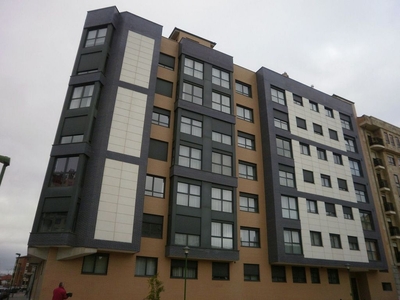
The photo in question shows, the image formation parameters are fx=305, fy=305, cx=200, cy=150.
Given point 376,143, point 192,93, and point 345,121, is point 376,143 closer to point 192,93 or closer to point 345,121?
point 345,121

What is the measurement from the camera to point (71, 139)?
2250 cm

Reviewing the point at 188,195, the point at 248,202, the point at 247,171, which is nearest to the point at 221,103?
the point at 247,171

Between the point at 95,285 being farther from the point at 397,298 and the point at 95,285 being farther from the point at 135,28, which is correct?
the point at 397,298

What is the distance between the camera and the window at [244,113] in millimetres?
31786

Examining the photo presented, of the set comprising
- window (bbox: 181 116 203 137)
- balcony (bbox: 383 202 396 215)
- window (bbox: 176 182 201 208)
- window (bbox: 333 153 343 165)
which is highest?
window (bbox: 333 153 343 165)

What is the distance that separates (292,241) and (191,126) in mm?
13884

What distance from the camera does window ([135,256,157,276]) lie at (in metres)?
21.6

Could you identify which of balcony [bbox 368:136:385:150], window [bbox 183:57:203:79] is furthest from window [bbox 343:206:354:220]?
window [bbox 183:57:203:79]

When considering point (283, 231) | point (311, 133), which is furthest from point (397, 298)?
point (311, 133)

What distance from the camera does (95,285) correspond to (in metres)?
19.8

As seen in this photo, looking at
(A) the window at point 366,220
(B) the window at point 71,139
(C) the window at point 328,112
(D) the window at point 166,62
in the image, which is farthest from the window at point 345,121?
(B) the window at point 71,139

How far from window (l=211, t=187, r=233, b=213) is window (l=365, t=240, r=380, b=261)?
1730 centimetres

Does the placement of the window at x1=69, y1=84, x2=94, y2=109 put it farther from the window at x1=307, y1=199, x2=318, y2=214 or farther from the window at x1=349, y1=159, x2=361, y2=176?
the window at x1=349, y1=159, x2=361, y2=176

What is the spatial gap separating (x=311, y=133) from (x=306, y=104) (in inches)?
153
